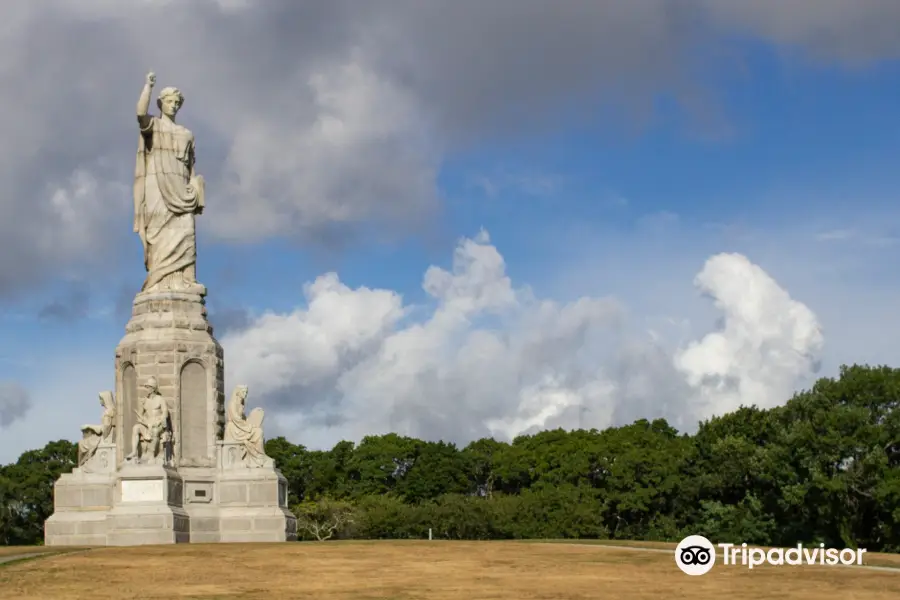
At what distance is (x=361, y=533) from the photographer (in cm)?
8938

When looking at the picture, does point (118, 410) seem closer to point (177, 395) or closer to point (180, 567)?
point (177, 395)

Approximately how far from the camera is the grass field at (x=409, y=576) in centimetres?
2575

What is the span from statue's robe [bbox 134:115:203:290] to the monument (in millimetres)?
37

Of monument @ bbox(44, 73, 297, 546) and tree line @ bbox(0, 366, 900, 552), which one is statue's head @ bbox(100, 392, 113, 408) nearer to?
monument @ bbox(44, 73, 297, 546)

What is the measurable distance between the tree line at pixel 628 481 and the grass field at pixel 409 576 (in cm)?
3546

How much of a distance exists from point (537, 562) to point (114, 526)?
17.3 m

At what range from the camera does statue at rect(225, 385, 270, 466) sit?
47656 mm

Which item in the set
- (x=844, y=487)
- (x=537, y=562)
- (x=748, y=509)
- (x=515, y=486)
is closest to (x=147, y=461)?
(x=537, y=562)

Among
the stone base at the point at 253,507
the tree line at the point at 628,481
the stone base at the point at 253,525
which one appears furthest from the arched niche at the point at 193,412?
the tree line at the point at 628,481

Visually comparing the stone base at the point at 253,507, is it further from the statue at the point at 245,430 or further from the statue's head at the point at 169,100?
the statue's head at the point at 169,100

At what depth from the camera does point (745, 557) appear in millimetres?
33250

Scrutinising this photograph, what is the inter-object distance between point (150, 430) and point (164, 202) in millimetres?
9315

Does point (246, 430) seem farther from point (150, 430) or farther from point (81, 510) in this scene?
point (81, 510)

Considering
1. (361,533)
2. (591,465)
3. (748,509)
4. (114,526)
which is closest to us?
(114,526)
